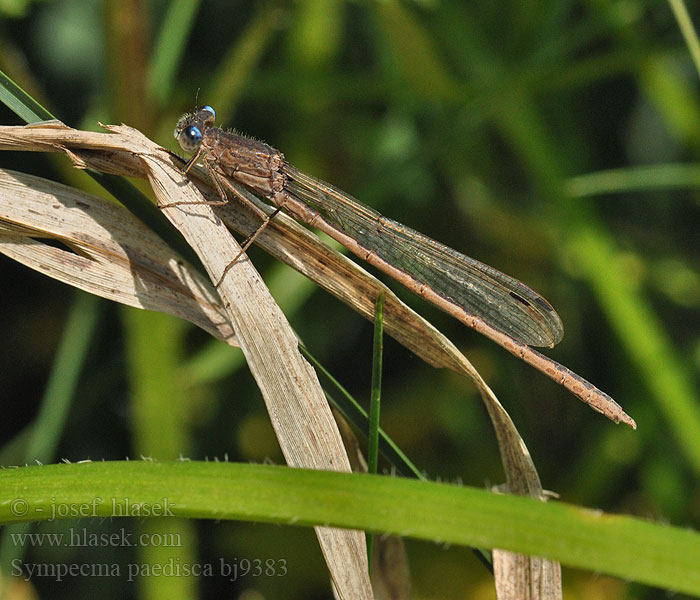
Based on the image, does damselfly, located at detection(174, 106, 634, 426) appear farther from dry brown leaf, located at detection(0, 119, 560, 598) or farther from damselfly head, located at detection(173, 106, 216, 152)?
dry brown leaf, located at detection(0, 119, 560, 598)

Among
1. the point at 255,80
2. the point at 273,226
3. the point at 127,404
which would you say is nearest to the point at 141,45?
the point at 255,80

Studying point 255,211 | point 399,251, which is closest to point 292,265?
point 255,211

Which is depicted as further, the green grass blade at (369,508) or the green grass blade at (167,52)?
the green grass blade at (167,52)

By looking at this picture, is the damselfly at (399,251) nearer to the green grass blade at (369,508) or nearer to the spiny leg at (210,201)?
the spiny leg at (210,201)

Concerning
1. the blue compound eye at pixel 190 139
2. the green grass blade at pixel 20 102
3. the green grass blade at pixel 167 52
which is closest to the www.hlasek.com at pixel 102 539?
the blue compound eye at pixel 190 139

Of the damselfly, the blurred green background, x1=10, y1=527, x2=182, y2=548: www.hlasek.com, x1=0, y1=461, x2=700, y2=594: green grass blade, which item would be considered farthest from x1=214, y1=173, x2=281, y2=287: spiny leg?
x1=10, y1=527, x2=182, y2=548: www.hlasek.com
